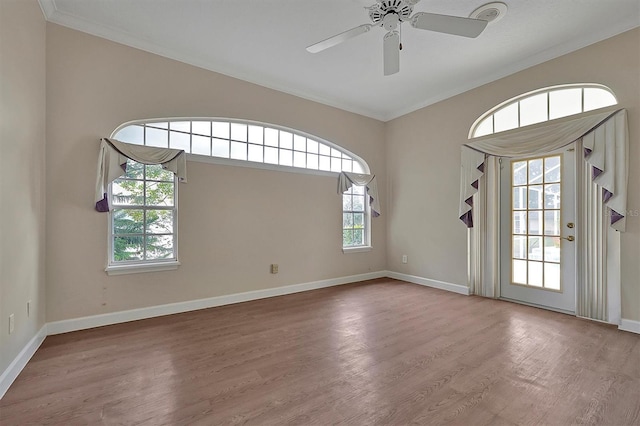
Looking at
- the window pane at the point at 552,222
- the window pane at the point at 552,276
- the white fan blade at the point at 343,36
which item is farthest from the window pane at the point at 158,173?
the window pane at the point at 552,276

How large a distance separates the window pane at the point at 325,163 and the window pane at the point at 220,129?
1.63 meters

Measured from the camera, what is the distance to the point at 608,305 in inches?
123

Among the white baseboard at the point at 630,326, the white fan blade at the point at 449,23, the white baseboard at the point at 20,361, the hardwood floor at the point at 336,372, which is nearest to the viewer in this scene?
the hardwood floor at the point at 336,372

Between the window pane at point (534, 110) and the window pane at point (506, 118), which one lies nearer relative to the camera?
the window pane at point (534, 110)

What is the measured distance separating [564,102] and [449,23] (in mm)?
2383

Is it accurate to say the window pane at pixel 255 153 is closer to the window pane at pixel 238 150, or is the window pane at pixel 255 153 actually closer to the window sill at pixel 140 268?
the window pane at pixel 238 150

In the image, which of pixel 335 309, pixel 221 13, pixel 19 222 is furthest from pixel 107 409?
pixel 221 13

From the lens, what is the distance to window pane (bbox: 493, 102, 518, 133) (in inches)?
156

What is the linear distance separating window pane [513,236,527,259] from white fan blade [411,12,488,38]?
9.24ft

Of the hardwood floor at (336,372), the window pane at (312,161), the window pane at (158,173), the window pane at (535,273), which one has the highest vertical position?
the window pane at (312,161)

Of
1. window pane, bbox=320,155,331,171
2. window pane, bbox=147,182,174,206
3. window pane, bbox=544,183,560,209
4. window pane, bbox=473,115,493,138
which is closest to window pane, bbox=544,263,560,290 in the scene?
window pane, bbox=544,183,560,209

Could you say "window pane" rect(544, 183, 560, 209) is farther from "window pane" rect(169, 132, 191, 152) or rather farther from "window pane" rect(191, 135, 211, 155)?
"window pane" rect(169, 132, 191, 152)

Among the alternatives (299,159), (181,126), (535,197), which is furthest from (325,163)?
(535,197)

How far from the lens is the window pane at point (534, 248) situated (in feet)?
12.2
